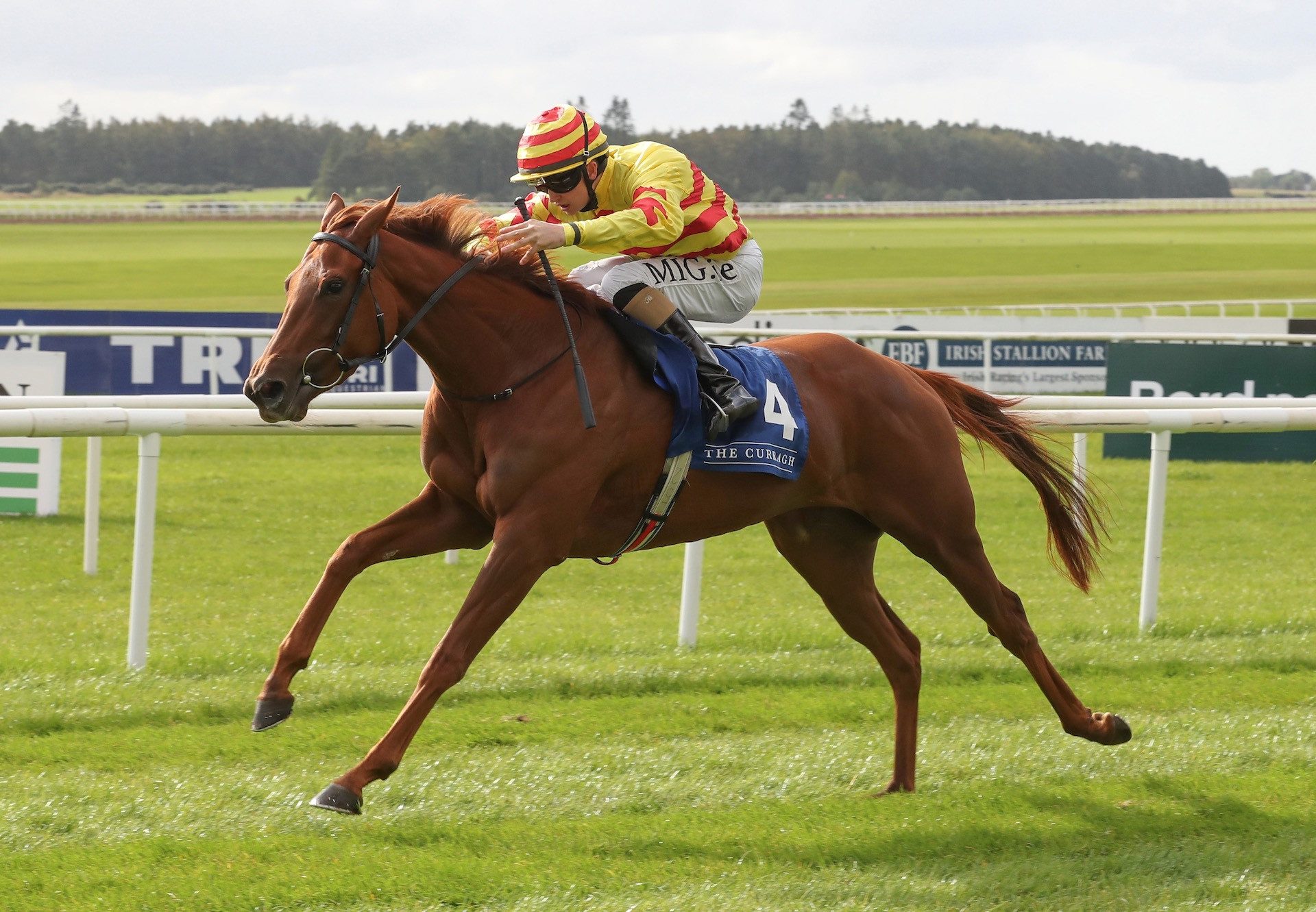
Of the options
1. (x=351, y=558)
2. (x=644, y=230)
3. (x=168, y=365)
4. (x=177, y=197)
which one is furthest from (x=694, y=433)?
(x=177, y=197)

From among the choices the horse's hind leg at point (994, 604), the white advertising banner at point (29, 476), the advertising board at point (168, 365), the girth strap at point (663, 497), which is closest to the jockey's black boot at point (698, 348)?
the girth strap at point (663, 497)

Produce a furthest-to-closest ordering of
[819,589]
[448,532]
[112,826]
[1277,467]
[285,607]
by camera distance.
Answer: [1277,467], [285,607], [819,589], [448,532], [112,826]

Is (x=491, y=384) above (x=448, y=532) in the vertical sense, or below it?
above

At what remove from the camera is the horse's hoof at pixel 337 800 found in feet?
10.0

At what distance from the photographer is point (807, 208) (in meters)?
89.6

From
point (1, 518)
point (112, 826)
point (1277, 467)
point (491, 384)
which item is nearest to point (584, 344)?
point (491, 384)

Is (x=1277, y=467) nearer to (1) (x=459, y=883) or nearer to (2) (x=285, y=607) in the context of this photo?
(2) (x=285, y=607)

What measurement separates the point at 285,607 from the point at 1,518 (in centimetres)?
284

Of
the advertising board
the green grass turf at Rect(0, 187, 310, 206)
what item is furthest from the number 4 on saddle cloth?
the green grass turf at Rect(0, 187, 310, 206)

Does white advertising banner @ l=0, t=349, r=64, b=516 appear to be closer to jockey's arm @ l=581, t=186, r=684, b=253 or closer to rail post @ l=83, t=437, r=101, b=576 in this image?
rail post @ l=83, t=437, r=101, b=576

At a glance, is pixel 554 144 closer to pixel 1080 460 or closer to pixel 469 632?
pixel 469 632

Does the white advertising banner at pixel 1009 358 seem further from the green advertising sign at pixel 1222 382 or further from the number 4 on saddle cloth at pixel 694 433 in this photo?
the number 4 on saddle cloth at pixel 694 433

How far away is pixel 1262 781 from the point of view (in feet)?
12.5

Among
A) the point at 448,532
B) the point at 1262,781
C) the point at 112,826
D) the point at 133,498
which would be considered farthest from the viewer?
the point at 133,498
